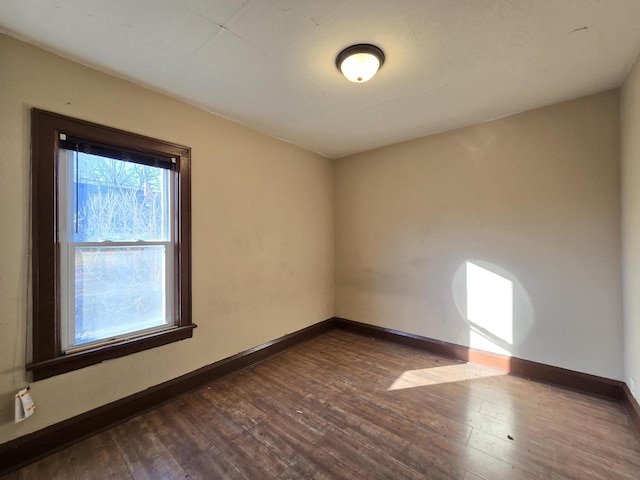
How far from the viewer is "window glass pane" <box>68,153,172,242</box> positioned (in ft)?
5.94

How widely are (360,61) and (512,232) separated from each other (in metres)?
2.17

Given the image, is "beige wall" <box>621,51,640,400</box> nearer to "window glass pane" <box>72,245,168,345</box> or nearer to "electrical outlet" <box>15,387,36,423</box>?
"window glass pane" <box>72,245,168,345</box>

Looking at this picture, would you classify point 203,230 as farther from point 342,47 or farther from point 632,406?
point 632,406

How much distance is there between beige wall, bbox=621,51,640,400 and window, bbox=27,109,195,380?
338 cm

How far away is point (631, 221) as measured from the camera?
1.88m

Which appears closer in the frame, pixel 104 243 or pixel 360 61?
pixel 360 61

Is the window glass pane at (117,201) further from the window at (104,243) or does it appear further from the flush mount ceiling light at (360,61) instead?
the flush mount ceiling light at (360,61)

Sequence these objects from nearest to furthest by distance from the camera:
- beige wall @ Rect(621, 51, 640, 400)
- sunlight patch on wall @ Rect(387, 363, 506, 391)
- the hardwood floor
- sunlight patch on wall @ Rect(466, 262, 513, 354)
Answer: the hardwood floor, beige wall @ Rect(621, 51, 640, 400), sunlight patch on wall @ Rect(387, 363, 506, 391), sunlight patch on wall @ Rect(466, 262, 513, 354)

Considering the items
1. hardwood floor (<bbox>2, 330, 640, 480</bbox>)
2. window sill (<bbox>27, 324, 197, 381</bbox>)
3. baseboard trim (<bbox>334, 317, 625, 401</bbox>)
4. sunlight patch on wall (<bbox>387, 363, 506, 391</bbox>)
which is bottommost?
sunlight patch on wall (<bbox>387, 363, 506, 391</bbox>)

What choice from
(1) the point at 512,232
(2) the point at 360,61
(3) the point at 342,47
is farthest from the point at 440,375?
(3) the point at 342,47

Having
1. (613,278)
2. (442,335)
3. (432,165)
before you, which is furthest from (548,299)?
(432,165)

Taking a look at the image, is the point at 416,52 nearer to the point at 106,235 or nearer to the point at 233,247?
the point at 233,247

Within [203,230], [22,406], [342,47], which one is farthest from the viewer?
[203,230]

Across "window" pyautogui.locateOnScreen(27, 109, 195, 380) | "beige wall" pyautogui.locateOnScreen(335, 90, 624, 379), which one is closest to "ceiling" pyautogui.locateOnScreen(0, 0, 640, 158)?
"beige wall" pyautogui.locateOnScreen(335, 90, 624, 379)
